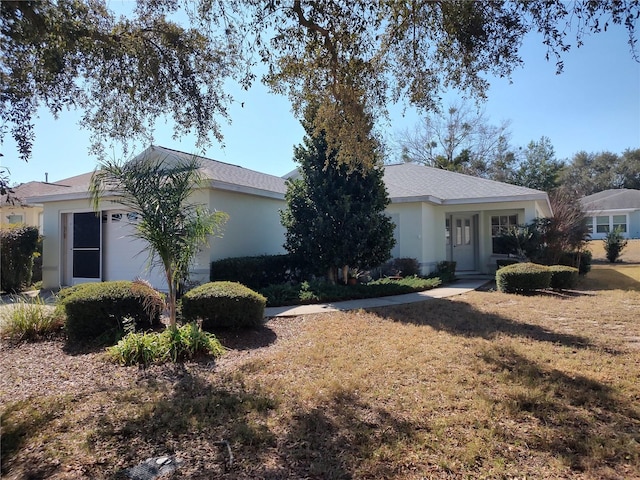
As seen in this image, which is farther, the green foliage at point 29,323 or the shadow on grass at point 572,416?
the green foliage at point 29,323

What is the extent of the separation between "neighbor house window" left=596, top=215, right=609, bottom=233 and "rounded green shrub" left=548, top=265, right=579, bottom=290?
30374mm

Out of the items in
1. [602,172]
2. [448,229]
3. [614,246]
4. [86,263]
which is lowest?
[86,263]

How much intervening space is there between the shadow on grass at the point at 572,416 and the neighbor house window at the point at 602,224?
3874 cm

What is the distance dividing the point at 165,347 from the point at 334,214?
20.8ft

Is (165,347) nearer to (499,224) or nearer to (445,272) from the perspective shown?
(445,272)

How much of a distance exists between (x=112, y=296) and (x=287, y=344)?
300 centimetres

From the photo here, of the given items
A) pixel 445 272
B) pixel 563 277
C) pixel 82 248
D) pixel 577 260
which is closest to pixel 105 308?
pixel 82 248

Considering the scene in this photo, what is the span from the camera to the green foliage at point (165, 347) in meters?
5.42

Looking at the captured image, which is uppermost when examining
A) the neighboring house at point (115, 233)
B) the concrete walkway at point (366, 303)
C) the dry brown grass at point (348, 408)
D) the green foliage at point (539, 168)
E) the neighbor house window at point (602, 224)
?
the green foliage at point (539, 168)

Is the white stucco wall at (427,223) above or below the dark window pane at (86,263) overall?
above

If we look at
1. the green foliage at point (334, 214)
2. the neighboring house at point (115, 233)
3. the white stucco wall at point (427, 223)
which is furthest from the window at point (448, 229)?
the neighboring house at point (115, 233)

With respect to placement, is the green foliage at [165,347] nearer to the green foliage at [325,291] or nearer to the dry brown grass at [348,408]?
the dry brown grass at [348,408]

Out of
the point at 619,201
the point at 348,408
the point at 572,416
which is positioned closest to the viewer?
the point at 572,416

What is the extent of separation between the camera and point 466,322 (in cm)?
759
